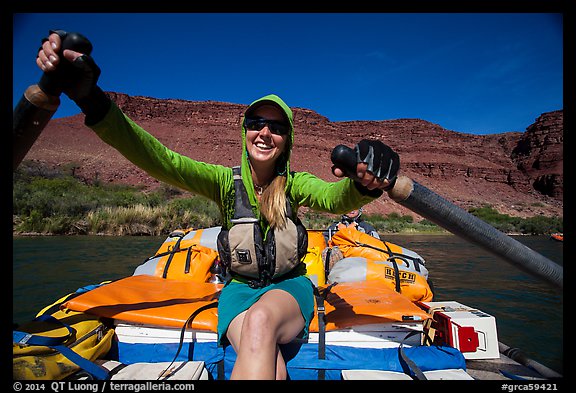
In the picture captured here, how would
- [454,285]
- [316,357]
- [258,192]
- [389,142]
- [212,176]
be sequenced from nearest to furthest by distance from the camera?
1. [316,357]
2. [212,176]
3. [258,192]
4. [454,285]
5. [389,142]

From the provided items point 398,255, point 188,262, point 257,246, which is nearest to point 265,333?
point 257,246

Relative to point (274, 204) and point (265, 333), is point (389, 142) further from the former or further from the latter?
point (265, 333)

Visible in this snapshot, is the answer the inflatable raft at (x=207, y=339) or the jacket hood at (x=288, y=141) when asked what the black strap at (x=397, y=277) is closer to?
the inflatable raft at (x=207, y=339)

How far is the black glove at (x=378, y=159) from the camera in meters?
1.17

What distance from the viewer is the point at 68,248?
22.1 feet

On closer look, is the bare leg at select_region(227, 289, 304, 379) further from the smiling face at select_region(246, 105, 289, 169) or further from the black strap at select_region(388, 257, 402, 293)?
the black strap at select_region(388, 257, 402, 293)

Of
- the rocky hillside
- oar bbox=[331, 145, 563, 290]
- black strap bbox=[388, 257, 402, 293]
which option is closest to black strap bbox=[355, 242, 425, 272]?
black strap bbox=[388, 257, 402, 293]

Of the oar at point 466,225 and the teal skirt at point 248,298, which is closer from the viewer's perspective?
the oar at point 466,225

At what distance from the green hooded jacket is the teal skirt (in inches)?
12.1

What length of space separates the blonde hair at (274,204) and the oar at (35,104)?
3.17 feet

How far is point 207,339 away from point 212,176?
860mm

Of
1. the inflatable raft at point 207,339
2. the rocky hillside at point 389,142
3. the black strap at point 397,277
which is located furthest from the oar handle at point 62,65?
the rocky hillside at point 389,142

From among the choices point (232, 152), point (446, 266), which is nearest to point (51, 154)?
point (232, 152)

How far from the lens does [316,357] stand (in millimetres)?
1646
